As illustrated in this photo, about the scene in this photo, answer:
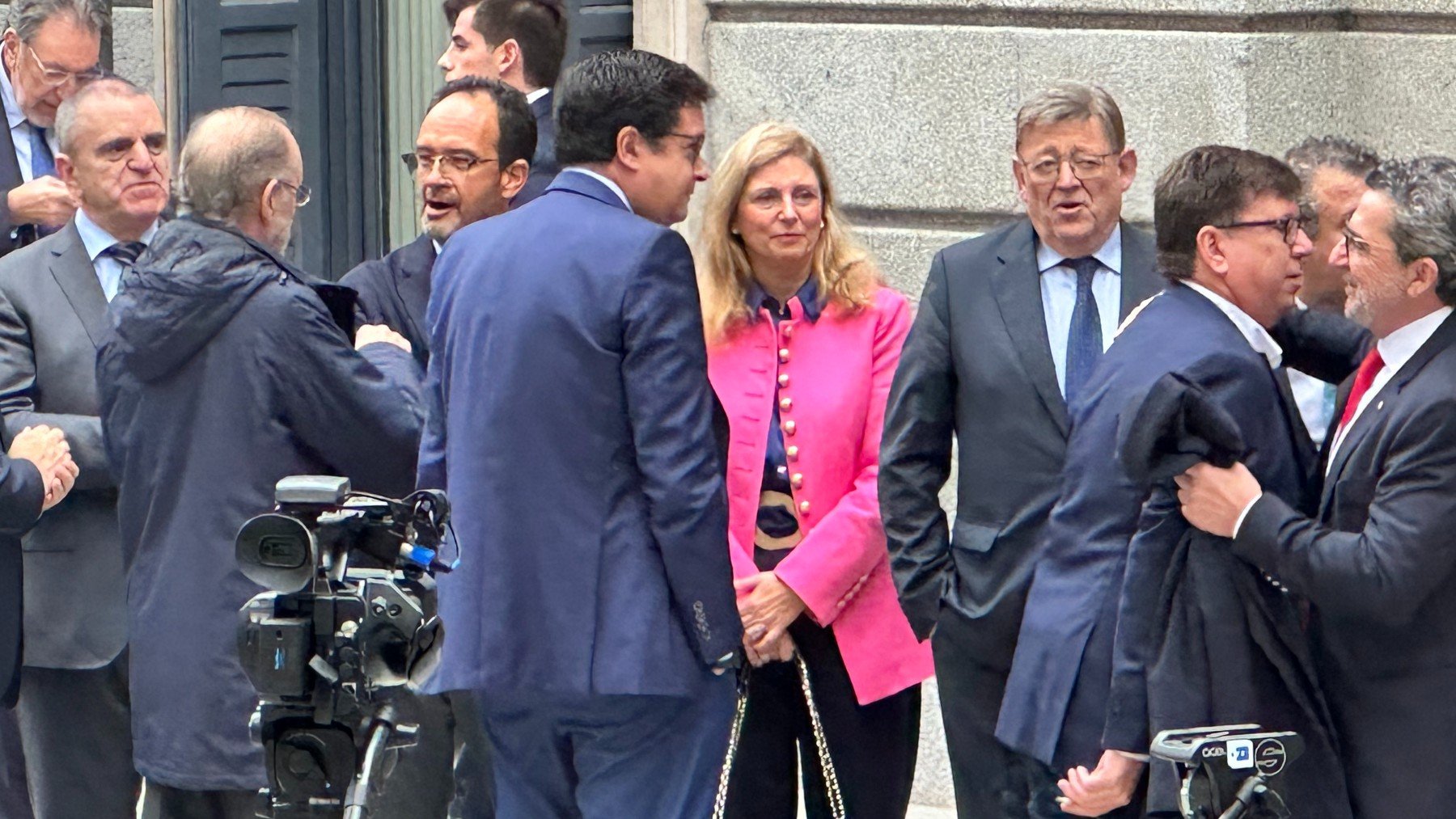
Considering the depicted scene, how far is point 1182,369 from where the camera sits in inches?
150

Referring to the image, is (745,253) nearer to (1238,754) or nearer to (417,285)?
(417,285)

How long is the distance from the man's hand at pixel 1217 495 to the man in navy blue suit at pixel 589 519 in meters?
0.88

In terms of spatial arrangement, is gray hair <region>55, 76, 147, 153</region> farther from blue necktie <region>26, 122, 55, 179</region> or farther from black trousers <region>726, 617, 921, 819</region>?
black trousers <region>726, 617, 921, 819</region>

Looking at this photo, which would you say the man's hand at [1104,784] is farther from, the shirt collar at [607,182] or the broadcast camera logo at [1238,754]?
the shirt collar at [607,182]

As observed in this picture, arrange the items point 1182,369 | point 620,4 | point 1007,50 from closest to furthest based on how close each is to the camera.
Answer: point 1182,369 → point 1007,50 → point 620,4

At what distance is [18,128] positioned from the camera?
647cm

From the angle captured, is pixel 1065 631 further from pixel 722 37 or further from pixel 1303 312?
pixel 722 37

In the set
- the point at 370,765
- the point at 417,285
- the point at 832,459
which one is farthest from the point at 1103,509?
the point at 417,285

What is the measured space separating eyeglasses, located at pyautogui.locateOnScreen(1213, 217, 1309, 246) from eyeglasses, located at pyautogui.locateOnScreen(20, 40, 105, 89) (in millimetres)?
3645

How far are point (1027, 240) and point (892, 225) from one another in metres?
1.82

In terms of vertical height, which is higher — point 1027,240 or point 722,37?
point 722,37

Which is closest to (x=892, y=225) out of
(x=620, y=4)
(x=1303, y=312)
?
(x=620, y=4)

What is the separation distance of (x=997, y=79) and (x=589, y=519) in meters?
2.70

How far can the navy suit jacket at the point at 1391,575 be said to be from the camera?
3.60 m
